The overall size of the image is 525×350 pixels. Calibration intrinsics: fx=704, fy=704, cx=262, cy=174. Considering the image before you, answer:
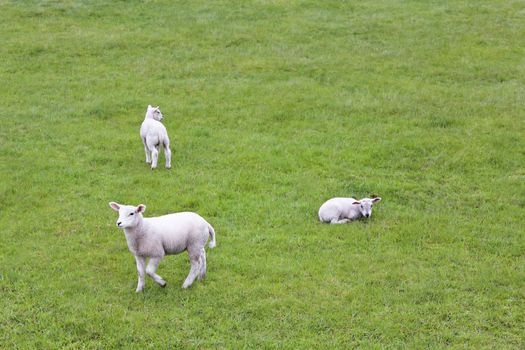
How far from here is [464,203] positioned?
55.6 ft

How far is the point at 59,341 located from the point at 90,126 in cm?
1213

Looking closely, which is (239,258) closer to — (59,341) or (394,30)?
(59,341)

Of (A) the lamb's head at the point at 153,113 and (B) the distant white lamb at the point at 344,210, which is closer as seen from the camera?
(B) the distant white lamb at the point at 344,210

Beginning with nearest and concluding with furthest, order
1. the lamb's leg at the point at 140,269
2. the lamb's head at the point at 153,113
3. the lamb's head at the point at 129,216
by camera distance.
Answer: the lamb's head at the point at 129,216, the lamb's leg at the point at 140,269, the lamb's head at the point at 153,113

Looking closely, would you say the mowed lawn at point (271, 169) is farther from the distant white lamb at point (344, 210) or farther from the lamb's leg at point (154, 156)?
the lamb's leg at point (154, 156)

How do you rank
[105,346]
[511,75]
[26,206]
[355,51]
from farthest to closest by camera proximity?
[355,51] → [511,75] → [26,206] → [105,346]

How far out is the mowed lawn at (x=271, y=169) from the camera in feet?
39.4

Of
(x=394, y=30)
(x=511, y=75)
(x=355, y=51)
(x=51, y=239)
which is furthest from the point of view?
(x=394, y=30)

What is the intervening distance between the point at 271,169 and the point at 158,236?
7170 millimetres

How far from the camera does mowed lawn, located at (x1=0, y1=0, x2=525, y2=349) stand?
12.0 m

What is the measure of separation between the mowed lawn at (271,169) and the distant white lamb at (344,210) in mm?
308

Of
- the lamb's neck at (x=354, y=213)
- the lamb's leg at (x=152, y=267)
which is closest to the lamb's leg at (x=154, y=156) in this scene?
the lamb's neck at (x=354, y=213)

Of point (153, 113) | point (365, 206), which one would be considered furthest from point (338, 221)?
point (153, 113)

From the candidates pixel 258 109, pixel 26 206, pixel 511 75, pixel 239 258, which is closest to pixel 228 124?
pixel 258 109
